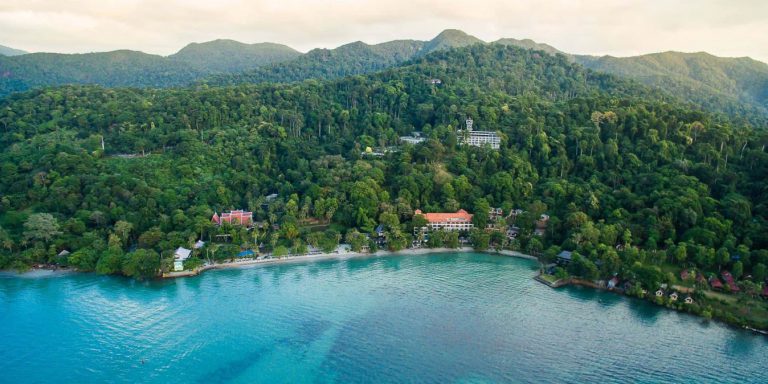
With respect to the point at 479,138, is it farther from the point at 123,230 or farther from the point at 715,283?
the point at 123,230

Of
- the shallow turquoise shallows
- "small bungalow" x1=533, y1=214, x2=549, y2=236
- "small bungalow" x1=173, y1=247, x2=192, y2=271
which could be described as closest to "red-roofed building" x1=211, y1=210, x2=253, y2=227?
"small bungalow" x1=173, y1=247, x2=192, y2=271

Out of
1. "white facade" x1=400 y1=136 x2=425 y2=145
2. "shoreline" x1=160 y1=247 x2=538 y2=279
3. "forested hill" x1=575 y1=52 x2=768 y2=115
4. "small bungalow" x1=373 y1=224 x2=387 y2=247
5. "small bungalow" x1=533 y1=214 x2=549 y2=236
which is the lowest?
"shoreline" x1=160 y1=247 x2=538 y2=279

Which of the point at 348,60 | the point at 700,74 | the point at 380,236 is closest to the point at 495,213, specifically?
the point at 380,236

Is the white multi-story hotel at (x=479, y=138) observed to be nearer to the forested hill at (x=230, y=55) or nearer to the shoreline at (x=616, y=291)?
the shoreline at (x=616, y=291)

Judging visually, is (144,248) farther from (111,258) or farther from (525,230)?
(525,230)

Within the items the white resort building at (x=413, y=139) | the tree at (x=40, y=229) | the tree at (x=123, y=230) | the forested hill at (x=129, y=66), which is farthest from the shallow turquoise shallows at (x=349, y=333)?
the forested hill at (x=129, y=66)

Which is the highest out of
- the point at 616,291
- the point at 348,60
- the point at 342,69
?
the point at 348,60

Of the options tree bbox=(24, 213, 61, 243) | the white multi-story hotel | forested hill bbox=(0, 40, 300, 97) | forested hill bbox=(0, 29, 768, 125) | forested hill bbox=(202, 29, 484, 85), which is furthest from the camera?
forested hill bbox=(0, 40, 300, 97)

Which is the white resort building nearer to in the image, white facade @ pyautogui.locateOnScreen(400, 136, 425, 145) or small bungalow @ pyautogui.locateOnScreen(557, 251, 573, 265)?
white facade @ pyautogui.locateOnScreen(400, 136, 425, 145)
